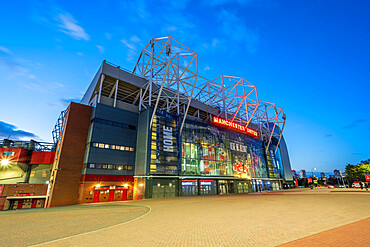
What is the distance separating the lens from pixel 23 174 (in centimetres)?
4075

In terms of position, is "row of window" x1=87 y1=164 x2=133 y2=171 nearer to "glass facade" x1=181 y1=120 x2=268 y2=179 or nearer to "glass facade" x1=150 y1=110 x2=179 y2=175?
"glass facade" x1=150 y1=110 x2=179 y2=175

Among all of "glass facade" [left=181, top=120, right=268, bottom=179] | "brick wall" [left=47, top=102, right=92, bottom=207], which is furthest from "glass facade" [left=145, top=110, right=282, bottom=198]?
"brick wall" [left=47, top=102, right=92, bottom=207]

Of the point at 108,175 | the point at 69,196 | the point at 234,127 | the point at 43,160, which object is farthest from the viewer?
the point at 234,127

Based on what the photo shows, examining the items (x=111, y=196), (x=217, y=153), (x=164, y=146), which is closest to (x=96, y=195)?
(x=111, y=196)

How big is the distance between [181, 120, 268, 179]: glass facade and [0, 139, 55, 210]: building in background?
2980cm

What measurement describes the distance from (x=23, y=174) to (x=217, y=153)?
150 feet

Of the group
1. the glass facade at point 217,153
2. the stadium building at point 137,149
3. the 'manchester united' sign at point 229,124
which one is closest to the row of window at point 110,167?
the stadium building at point 137,149

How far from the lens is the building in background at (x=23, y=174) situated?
33.6m

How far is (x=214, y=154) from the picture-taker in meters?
47.2

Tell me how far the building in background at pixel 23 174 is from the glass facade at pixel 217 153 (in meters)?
29.8

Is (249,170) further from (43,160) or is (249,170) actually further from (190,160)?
(43,160)

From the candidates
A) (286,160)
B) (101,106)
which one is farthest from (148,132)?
(286,160)

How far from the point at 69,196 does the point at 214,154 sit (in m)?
32.2

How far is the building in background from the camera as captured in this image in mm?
33562
